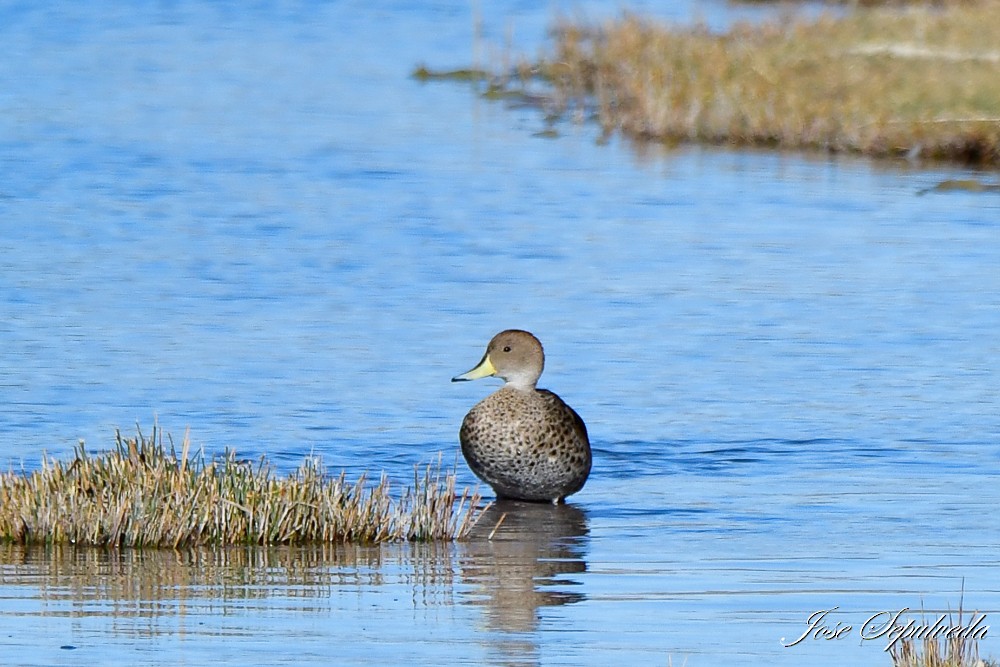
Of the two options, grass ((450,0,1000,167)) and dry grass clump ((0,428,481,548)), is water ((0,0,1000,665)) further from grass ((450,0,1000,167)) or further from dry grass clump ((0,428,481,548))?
grass ((450,0,1000,167))

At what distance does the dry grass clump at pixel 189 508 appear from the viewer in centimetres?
812

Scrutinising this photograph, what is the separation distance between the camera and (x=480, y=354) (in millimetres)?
13930

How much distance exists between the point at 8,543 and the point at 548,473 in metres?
2.54

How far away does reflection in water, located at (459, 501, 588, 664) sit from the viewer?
7012 mm

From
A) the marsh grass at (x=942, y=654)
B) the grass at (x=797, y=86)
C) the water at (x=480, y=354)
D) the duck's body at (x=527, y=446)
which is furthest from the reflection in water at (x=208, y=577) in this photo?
the grass at (x=797, y=86)

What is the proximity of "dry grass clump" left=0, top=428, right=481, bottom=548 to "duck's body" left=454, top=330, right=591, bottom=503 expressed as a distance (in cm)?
111

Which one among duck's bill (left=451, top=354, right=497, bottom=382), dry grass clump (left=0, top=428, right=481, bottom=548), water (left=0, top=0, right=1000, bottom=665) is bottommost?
water (left=0, top=0, right=1000, bottom=665)

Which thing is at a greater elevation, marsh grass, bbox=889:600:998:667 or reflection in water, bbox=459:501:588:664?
marsh grass, bbox=889:600:998:667

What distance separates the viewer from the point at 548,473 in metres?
9.70

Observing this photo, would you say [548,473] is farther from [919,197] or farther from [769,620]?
[919,197]

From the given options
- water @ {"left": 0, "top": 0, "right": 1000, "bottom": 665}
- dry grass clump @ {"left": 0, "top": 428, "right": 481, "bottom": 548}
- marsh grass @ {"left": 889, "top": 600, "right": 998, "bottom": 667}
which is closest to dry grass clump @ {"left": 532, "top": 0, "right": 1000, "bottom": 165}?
water @ {"left": 0, "top": 0, "right": 1000, "bottom": 665}

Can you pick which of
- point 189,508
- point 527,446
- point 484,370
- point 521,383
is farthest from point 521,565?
point 484,370

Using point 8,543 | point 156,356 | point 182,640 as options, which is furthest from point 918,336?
point 182,640

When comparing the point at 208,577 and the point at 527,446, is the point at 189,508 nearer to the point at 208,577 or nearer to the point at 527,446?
the point at 208,577
